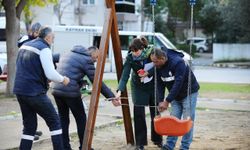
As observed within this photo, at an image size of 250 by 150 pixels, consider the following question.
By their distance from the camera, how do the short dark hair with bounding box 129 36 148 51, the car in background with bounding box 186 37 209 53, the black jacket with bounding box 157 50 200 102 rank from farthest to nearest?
the car in background with bounding box 186 37 209 53, the short dark hair with bounding box 129 36 148 51, the black jacket with bounding box 157 50 200 102

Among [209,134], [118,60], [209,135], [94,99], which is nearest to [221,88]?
[209,134]

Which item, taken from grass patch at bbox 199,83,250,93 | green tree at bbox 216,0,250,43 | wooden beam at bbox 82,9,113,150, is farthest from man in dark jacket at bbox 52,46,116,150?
green tree at bbox 216,0,250,43

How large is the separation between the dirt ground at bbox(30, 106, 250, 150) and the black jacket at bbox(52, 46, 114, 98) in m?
1.41

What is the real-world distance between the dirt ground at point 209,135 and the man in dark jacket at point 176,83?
3.23 ft

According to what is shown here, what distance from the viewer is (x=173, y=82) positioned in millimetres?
8320

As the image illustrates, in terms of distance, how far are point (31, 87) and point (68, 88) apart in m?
0.79

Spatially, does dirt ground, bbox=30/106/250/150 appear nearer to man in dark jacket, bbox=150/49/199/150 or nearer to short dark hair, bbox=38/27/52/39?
man in dark jacket, bbox=150/49/199/150

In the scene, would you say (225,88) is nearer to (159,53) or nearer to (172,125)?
(159,53)

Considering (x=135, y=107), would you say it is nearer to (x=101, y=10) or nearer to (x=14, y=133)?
(x=14, y=133)

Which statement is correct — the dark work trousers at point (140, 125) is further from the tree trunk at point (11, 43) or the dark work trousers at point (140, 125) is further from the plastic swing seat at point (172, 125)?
the tree trunk at point (11, 43)

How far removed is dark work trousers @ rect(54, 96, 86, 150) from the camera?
8297mm

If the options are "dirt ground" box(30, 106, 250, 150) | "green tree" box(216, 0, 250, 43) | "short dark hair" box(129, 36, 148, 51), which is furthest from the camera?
"green tree" box(216, 0, 250, 43)

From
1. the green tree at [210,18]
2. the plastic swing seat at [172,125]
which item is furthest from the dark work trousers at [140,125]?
the green tree at [210,18]

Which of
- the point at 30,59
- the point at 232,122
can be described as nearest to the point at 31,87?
the point at 30,59
